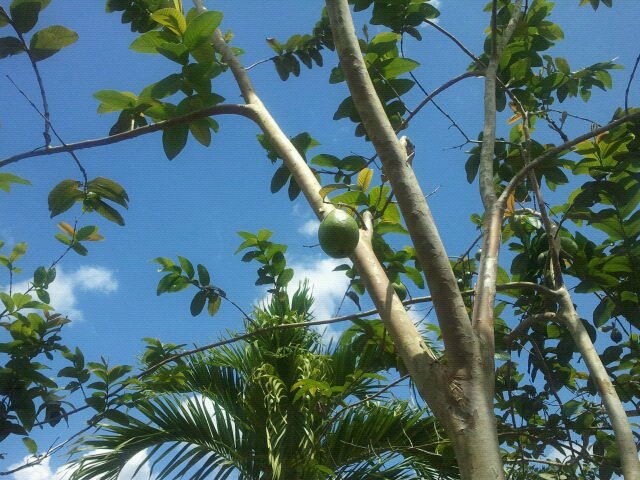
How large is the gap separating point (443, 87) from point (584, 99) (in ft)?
4.07

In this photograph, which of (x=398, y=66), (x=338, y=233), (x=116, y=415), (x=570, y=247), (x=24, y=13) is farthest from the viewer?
(x=116, y=415)

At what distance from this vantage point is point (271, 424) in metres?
3.45

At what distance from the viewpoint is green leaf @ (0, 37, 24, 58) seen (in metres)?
1.55

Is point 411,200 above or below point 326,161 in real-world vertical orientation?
below

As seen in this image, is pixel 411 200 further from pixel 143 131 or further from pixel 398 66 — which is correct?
pixel 398 66

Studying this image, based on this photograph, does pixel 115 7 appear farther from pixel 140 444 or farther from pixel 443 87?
pixel 140 444

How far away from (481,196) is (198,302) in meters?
1.50

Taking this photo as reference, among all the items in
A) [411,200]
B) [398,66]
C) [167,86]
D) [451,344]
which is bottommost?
[451,344]

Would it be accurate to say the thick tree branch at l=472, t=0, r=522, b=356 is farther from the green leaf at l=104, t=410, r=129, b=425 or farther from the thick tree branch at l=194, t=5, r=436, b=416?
the green leaf at l=104, t=410, r=129, b=425

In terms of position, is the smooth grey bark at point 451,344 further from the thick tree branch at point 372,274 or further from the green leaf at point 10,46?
the green leaf at point 10,46

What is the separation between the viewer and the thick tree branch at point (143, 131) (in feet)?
4.89

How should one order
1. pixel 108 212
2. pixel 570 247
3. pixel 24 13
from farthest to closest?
pixel 570 247 → pixel 108 212 → pixel 24 13

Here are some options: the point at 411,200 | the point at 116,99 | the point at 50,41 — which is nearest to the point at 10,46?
the point at 50,41

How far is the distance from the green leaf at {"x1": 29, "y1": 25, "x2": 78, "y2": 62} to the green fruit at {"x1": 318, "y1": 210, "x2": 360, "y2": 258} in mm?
864
